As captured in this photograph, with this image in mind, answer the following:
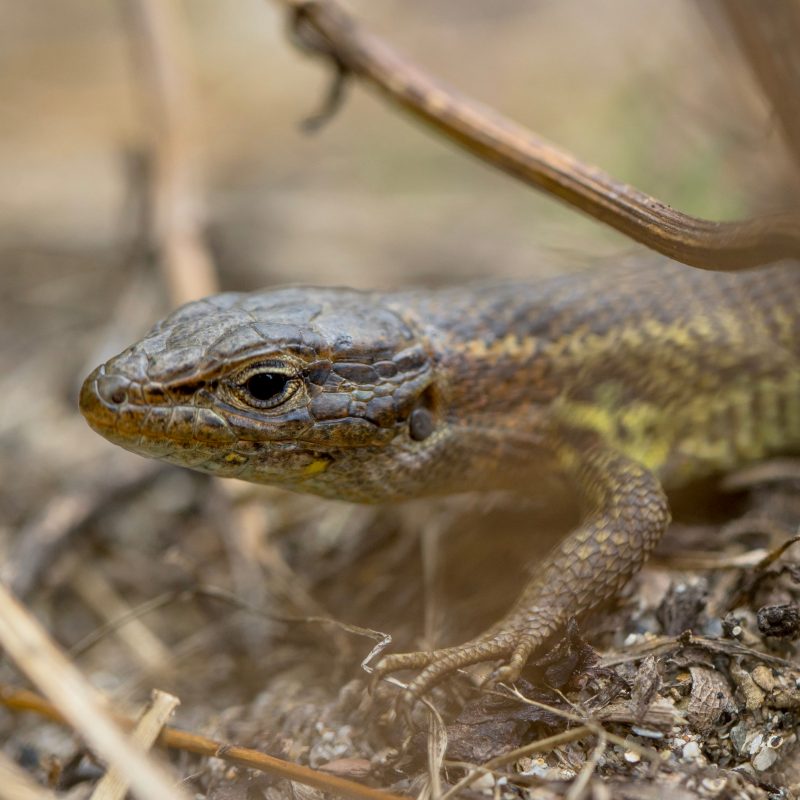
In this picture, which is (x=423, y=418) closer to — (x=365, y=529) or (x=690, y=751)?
(x=365, y=529)

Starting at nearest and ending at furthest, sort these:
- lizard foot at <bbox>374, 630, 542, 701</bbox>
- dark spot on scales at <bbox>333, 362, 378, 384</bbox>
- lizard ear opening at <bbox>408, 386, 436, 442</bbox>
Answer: lizard foot at <bbox>374, 630, 542, 701</bbox>, dark spot on scales at <bbox>333, 362, 378, 384</bbox>, lizard ear opening at <bbox>408, 386, 436, 442</bbox>

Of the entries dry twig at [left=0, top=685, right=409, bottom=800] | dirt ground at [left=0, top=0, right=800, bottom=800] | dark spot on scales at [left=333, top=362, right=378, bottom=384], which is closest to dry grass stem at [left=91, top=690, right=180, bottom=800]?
dry twig at [left=0, top=685, right=409, bottom=800]

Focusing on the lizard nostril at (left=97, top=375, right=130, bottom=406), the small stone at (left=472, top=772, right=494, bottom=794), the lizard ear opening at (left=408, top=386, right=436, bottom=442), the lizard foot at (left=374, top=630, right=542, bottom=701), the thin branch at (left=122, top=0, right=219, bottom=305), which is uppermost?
the thin branch at (left=122, top=0, right=219, bottom=305)

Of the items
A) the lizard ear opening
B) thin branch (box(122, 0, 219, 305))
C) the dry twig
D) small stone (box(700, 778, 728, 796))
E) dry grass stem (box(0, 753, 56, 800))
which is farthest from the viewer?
thin branch (box(122, 0, 219, 305))

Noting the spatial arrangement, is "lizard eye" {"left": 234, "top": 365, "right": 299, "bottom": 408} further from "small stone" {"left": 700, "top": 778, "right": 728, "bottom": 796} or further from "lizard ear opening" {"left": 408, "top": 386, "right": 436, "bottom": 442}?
"small stone" {"left": 700, "top": 778, "right": 728, "bottom": 796}

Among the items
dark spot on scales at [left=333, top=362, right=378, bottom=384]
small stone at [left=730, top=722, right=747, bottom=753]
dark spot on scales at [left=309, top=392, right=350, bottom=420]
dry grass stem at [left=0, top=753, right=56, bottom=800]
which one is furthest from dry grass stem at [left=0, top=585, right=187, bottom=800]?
small stone at [left=730, top=722, right=747, bottom=753]

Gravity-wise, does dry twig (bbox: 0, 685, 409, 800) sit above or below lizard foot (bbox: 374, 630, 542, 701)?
below

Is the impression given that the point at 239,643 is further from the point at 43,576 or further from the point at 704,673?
the point at 704,673

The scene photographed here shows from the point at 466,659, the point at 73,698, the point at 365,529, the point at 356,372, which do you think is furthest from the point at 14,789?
the point at 365,529

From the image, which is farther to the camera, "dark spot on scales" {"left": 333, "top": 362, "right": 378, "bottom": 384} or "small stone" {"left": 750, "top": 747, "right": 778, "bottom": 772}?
"dark spot on scales" {"left": 333, "top": 362, "right": 378, "bottom": 384}
